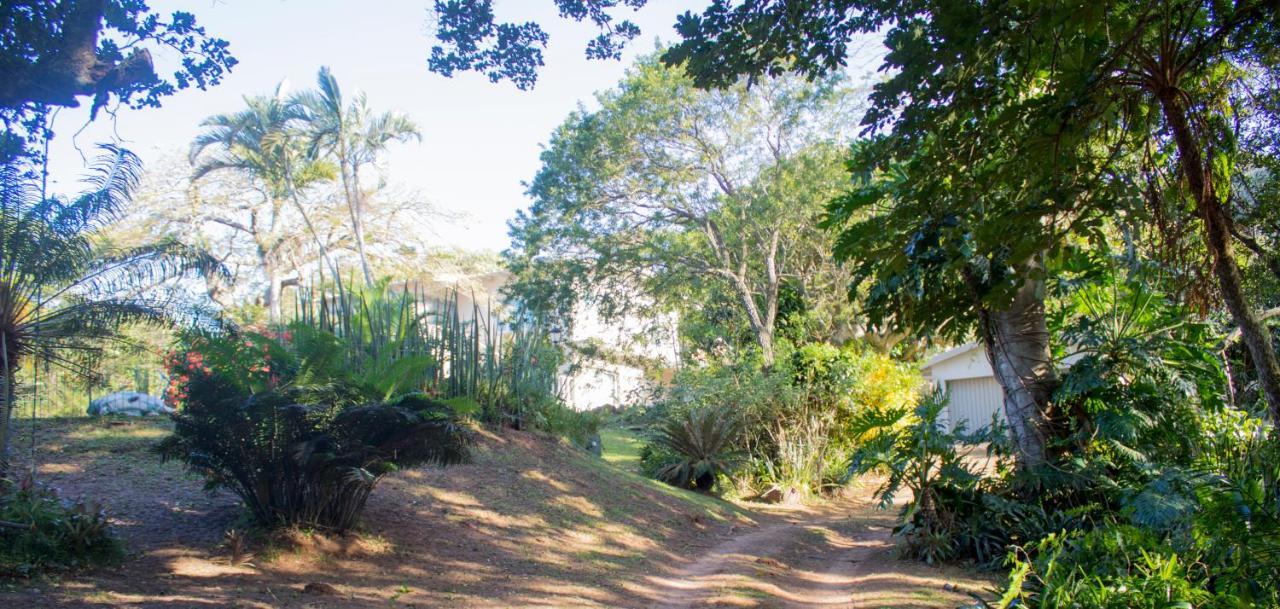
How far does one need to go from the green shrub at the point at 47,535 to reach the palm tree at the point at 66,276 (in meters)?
1.23

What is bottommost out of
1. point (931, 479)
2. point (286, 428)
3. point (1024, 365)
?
point (931, 479)

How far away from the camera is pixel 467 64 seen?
26.4ft

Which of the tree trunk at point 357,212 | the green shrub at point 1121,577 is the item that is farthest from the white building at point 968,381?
the green shrub at point 1121,577

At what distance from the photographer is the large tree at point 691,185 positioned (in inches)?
848

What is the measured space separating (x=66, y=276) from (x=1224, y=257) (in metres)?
9.67

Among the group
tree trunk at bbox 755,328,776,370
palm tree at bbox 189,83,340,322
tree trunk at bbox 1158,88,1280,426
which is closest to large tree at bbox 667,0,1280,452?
tree trunk at bbox 1158,88,1280,426

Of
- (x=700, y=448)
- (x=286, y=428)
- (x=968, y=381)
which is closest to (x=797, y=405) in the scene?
(x=700, y=448)

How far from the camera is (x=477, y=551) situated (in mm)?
8797

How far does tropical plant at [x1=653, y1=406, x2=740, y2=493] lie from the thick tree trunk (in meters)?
7.07

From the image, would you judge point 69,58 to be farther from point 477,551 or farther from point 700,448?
point 700,448

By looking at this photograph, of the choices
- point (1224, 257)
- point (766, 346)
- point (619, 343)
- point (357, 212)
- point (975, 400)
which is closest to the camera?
point (1224, 257)

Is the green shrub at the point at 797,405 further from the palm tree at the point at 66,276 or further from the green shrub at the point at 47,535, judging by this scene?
the green shrub at the point at 47,535

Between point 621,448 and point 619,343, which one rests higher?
point 619,343

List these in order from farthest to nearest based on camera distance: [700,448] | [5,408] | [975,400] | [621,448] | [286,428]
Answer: [621,448]
[975,400]
[700,448]
[5,408]
[286,428]
